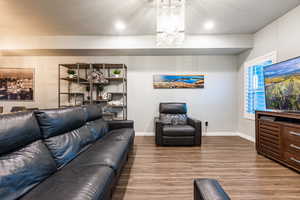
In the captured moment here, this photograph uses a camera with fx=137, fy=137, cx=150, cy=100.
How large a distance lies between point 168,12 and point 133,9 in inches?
27.2

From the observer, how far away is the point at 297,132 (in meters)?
1.92

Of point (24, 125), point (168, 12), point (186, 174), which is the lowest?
point (186, 174)

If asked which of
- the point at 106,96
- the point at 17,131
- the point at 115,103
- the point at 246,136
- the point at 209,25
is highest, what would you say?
the point at 209,25

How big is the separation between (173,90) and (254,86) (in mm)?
1996

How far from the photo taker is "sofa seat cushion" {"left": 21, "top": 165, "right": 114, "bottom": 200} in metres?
0.86

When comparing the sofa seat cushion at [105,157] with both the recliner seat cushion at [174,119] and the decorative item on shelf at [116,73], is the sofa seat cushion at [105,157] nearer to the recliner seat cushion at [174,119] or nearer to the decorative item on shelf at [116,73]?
the recliner seat cushion at [174,119]

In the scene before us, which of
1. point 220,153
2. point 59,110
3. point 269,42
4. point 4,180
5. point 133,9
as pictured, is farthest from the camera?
point 269,42

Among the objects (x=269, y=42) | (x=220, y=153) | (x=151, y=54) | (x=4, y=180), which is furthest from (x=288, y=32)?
(x=4, y=180)

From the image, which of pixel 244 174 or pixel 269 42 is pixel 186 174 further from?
pixel 269 42

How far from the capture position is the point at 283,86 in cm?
218

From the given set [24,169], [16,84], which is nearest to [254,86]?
[24,169]

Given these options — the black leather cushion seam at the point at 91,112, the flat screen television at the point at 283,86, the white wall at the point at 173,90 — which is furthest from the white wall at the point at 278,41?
the black leather cushion seam at the point at 91,112

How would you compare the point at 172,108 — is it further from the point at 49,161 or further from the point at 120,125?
the point at 49,161

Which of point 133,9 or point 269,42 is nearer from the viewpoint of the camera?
point 133,9
